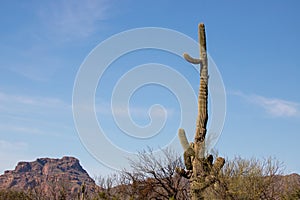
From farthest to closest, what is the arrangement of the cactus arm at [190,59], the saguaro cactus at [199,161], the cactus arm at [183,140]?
the cactus arm at [190,59]
the cactus arm at [183,140]
the saguaro cactus at [199,161]

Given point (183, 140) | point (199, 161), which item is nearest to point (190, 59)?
point (183, 140)

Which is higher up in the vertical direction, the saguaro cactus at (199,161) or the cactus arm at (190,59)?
the cactus arm at (190,59)

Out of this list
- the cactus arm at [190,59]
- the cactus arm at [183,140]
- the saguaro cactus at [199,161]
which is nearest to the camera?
the saguaro cactus at [199,161]

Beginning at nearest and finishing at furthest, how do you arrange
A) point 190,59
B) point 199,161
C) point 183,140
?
point 199,161 < point 183,140 < point 190,59

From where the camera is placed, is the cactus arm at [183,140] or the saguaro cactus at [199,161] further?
the cactus arm at [183,140]

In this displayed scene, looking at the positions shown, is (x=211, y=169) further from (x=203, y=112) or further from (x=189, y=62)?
(x=189, y=62)

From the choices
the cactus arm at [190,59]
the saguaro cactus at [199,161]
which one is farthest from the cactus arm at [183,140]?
the cactus arm at [190,59]

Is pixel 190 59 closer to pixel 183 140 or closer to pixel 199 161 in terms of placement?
pixel 183 140

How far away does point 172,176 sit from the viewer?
3272cm

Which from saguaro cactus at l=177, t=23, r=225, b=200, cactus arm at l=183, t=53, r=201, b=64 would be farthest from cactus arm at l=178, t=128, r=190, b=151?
cactus arm at l=183, t=53, r=201, b=64

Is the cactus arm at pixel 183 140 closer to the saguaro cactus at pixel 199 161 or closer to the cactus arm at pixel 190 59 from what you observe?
the saguaro cactus at pixel 199 161

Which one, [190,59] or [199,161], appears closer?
[199,161]

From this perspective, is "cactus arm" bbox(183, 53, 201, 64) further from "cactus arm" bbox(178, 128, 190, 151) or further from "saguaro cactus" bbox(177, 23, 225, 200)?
"cactus arm" bbox(178, 128, 190, 151)

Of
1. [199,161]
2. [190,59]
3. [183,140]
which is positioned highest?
[190,59]
